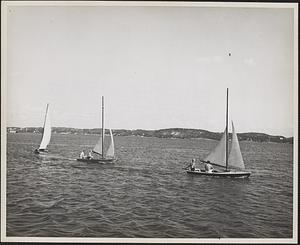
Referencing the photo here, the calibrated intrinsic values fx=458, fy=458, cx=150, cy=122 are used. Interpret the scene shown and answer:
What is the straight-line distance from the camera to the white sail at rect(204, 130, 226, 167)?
7.30ft

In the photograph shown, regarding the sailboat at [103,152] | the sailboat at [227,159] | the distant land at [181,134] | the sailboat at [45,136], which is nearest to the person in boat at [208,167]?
the sailboat at [227,159]

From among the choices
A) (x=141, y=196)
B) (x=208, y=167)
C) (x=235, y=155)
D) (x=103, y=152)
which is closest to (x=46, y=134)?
(x=103, y=152)

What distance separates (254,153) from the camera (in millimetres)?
2203

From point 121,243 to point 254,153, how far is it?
2.51 feet

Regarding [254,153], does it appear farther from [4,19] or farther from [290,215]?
[4,19]

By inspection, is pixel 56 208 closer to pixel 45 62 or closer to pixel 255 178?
pixel 45 62

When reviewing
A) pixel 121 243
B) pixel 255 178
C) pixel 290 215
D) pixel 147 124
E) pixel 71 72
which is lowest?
pixel 121 243

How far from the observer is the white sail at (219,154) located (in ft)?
7.30

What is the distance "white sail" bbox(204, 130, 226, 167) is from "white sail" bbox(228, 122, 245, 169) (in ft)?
0.11

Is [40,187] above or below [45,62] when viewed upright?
below

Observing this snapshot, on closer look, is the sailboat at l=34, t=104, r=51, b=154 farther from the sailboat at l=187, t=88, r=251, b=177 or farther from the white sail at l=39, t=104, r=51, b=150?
the sailboat at l=187, t=88, r=251, b=177

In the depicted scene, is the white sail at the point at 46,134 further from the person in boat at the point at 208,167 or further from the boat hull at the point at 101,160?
the person in boat at the point at 208,167

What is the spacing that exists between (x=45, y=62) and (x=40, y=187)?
1.98 feet

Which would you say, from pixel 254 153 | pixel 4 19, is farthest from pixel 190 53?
pixel 4 19
